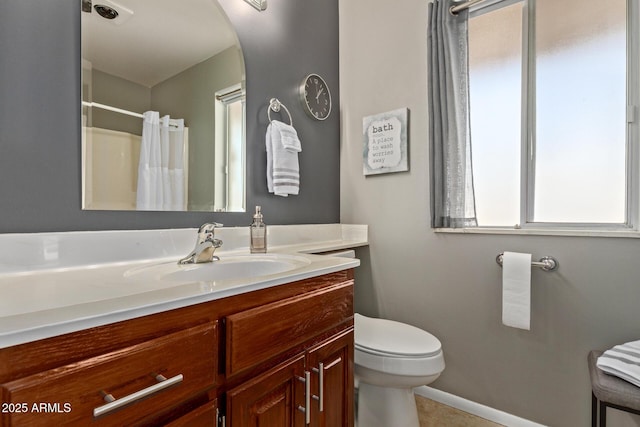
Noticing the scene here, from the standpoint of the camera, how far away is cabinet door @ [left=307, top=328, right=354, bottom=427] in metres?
0.92

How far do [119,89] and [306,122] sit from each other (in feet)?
3.11

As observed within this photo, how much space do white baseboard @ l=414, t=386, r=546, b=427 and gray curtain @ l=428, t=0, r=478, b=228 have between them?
0.88m

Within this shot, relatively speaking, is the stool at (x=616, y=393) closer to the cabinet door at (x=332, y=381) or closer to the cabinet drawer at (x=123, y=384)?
the cabinet door at (x=332, y=381)

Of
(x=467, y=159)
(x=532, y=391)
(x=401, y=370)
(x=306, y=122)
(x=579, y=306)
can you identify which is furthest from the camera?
(x=306, y=122)

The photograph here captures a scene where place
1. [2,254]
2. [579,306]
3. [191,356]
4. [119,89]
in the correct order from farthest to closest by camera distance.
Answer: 1. [579,306]
2. [119,89]
3. [2,254]
4. [191,356]

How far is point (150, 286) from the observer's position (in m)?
0.70

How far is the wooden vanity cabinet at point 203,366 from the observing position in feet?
1.53

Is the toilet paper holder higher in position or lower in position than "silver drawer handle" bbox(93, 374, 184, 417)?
higher

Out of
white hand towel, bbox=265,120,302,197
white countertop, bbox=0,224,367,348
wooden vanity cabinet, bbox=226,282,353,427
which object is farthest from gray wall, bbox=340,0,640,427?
wooden vanity cabinet, bbox=226,282,353,427

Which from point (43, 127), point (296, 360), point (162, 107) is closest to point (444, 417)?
point (296, 360)

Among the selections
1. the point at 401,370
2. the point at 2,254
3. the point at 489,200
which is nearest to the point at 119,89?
the point at 2,254

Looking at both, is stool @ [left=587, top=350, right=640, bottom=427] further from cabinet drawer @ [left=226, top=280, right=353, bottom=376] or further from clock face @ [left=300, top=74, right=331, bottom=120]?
clock face @ [left=300, top=74, right=331, bottom=120]

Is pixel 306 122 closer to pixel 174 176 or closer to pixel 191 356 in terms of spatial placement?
pixel 174 176

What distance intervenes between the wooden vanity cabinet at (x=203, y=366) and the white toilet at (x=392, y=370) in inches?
7.9
